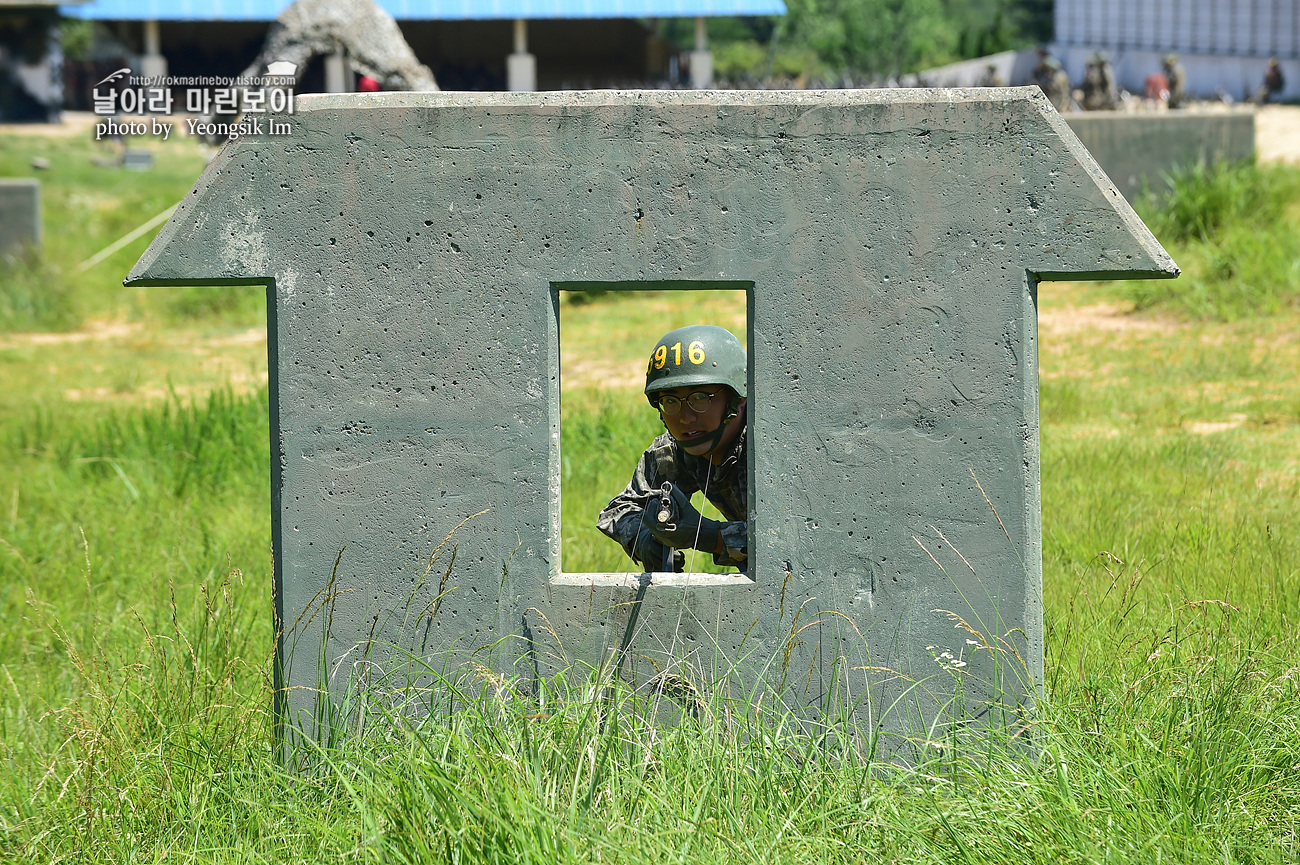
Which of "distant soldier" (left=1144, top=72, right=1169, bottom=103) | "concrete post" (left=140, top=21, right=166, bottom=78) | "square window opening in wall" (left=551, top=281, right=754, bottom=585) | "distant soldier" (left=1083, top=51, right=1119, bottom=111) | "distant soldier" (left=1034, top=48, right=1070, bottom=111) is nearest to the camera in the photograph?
"square window opening in wall" (left=551, top=281, right=754, bottom=585)

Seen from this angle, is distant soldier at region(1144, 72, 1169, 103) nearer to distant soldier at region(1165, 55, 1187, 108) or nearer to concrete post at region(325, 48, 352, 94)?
distant soldier at region(1165, 55, 1187, 108)

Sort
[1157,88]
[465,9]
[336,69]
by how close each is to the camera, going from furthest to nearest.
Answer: [1157,88]
[465,9]
[336,69]

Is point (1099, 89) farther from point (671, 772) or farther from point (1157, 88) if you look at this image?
point (671, 772)

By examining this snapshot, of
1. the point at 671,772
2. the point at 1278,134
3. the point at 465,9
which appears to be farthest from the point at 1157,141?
the point at 465,9

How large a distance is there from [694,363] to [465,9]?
2418 cm

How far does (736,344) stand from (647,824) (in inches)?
79.8

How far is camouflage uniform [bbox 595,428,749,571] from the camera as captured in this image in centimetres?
400

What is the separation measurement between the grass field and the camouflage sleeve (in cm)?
78

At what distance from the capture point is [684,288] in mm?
3078

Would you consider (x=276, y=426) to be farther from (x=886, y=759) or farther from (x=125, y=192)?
(x=125, y=192)

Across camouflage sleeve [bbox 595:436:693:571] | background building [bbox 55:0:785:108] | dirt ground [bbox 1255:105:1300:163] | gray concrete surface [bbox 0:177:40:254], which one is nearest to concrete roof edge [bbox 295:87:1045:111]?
camouflage sleeve [bbox 595:436:693:571]

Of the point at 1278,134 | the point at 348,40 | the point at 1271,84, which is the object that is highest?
the point at 1271,84

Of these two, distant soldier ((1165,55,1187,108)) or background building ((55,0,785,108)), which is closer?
background building ((55,0,785,108))

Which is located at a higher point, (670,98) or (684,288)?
(670,98)
